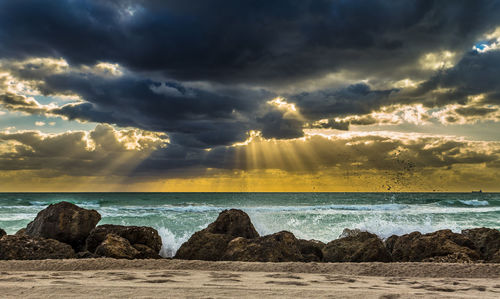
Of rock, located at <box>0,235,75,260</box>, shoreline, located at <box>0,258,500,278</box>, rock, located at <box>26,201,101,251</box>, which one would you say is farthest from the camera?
rock, located at <box>26,201,101,251</box>

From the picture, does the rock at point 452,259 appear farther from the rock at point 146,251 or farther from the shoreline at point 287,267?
the rock at point 146,251

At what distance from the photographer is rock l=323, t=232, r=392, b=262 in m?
6.97

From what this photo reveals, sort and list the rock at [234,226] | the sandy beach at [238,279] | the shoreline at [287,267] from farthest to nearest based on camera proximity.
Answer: the rock at [234,226], the shoreline at [287,267], the sandy beach at [238,279]

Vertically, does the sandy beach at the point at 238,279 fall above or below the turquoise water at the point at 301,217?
above

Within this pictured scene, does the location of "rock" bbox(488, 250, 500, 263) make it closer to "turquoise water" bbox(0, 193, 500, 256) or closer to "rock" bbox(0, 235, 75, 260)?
"turquoise water" bbox(0, 193, 500, 256)

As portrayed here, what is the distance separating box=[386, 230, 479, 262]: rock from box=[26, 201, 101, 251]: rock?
6600 millimetres

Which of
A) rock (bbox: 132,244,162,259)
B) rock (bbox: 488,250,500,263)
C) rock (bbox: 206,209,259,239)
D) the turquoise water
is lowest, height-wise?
the turquoise water

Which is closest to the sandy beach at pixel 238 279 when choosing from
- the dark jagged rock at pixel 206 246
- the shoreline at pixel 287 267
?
the shoreline at pixel 287 267

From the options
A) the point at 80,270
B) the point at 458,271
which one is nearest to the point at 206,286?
the point at 80,270

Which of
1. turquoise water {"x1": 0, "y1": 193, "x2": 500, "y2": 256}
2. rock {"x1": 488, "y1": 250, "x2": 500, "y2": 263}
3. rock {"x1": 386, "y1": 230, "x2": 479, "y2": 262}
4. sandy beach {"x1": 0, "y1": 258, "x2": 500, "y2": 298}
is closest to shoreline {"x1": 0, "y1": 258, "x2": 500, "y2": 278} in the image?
sandy beach {"x1": 0, "y1": 258, "x2": 500, "y2": 298}

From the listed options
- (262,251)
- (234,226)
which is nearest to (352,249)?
(262,251)

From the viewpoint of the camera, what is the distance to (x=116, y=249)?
6848 mm

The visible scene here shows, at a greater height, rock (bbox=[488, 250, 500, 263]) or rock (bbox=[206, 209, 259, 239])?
rock (bbox=[206, 209, 259, 239])

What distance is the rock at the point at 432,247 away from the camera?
22.9ft
